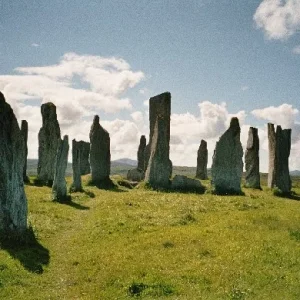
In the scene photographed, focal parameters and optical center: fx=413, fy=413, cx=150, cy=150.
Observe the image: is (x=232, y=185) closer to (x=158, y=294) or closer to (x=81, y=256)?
(x=81, y=256)

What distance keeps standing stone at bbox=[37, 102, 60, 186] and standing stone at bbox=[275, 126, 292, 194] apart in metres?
23.3

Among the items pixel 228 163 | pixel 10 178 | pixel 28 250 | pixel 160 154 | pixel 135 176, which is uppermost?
pixel 160 154

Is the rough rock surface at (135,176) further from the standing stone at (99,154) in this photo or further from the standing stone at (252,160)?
the standing stone at (252,160)

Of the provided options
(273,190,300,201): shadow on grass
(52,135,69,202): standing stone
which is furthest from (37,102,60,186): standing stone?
(273,190,300,201): shadow on grass

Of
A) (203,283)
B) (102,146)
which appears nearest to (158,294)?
(203,283)

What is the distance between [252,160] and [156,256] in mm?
31477

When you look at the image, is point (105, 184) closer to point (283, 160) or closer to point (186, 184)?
point (186, 184)

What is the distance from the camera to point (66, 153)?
3288 centimetres

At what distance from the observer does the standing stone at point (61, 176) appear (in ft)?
103

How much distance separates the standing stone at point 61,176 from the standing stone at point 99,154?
12874mm

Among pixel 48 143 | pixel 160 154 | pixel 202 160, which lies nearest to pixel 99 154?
pixel 48 143

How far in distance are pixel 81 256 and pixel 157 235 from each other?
4262 millimetres

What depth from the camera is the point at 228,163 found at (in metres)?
39.6

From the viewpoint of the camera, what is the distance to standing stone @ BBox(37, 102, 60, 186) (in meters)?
44.3
